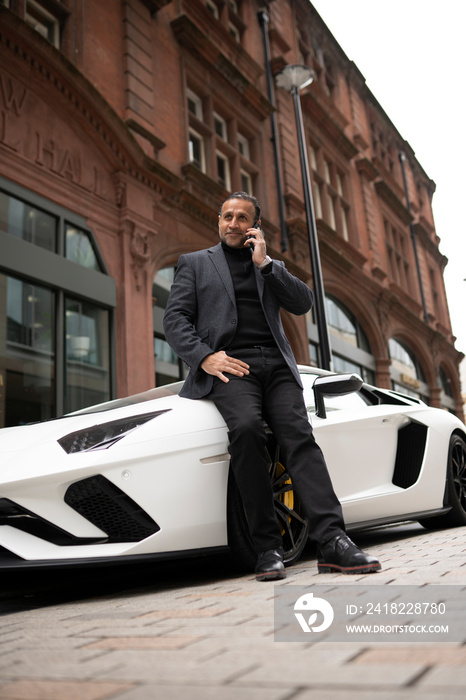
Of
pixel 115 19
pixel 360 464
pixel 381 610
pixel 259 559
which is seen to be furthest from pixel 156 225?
pixel 381 610

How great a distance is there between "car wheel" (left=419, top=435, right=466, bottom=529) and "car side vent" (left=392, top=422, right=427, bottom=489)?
1.34 ft

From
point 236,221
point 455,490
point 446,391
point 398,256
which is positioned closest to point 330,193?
point 398,256

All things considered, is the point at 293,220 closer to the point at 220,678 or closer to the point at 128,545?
the point at 128,545

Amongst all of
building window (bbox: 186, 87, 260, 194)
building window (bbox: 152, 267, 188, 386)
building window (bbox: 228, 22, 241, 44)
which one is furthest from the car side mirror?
building window (bbox: 228, 22, 241, 44)

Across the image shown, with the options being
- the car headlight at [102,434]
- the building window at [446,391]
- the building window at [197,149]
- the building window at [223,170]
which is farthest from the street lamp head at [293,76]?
the building window at [446,391]

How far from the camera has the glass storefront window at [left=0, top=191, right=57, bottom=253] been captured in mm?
7340

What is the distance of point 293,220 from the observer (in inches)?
541

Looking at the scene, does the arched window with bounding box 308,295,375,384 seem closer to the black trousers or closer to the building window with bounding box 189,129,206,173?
the building window with bounding box 189,129,206,173

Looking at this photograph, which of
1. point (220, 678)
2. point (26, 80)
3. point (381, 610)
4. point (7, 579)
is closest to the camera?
point (220, 678)

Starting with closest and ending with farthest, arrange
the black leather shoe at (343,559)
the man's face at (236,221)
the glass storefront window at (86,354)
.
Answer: the black leather shoe at (343,559) < the man's face at (236,221) < the glass storefront window at (86,354)

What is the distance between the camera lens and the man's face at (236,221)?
3201 millimetres

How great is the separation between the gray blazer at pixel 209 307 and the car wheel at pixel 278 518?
0.42 meters

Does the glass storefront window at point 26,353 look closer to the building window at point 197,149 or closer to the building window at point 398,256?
the building window at point 197,149

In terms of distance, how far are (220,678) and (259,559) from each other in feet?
4.79
